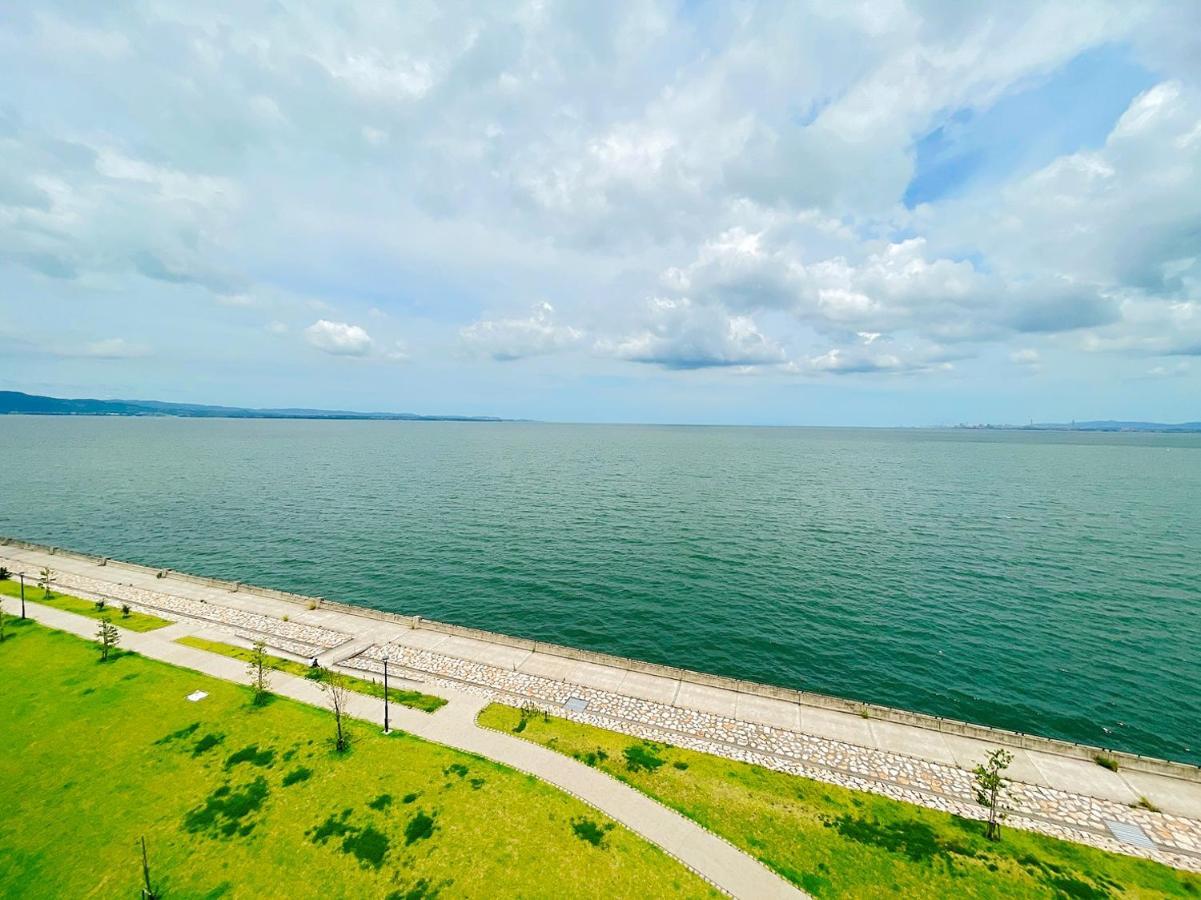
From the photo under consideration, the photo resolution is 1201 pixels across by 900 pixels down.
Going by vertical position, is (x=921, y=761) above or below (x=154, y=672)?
below

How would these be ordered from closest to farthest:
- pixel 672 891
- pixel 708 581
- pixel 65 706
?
pixel 672 891, pixel 65 706, pixel 708 581

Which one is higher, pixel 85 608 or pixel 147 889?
pixel 85 608

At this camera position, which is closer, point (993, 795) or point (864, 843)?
point (864, 843)

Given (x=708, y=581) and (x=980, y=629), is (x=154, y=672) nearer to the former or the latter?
(x=708, y=581)

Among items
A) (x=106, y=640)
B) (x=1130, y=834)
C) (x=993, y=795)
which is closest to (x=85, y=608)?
(x=106, y=640)

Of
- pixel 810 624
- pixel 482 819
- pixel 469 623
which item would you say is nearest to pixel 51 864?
pixel 482 819

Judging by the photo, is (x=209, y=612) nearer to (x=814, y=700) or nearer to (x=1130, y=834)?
(x=814, y=700)

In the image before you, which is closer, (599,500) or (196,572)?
(196,572)
